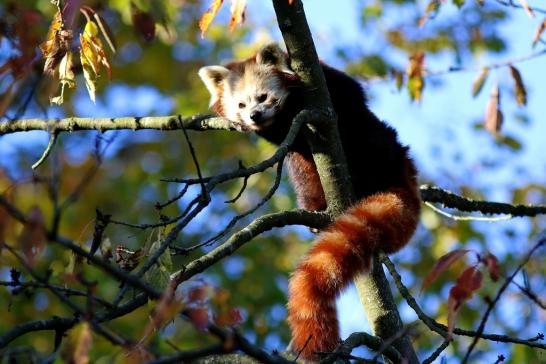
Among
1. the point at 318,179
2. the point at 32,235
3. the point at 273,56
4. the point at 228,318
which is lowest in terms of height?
the point at 32,235

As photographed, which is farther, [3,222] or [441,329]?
[441,329]

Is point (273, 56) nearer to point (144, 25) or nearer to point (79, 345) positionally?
point (144, 25)

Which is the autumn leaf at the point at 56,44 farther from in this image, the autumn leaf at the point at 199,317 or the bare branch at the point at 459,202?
the bare branch at the point at 459,202

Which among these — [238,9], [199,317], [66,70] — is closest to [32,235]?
[199,317]

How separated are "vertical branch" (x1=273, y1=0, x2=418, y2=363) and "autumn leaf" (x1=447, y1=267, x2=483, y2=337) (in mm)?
1444

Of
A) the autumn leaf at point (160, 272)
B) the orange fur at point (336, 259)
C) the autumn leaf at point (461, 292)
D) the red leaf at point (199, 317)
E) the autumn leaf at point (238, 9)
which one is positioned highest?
the autumn leaf at point (238, 9)

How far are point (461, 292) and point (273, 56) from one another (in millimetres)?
3994

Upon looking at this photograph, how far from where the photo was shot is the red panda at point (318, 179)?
405 centimetres

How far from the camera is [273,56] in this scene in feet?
20.8

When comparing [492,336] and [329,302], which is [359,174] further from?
[492,336]

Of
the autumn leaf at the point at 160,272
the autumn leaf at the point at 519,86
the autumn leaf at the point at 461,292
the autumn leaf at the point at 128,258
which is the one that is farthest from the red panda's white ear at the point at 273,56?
the autumn leaf at the point at 461,292

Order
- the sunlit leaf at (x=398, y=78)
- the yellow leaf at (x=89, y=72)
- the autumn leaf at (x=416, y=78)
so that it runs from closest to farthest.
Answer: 1. the yellow leaf at (x=89, y=72)
2. the autumn leaf at (x=416, y=78)
3. the sunlit leaf at (x=398, y=78)

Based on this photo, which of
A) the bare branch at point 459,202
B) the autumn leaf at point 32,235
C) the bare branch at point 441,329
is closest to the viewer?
the autumn leaf at point 32,235

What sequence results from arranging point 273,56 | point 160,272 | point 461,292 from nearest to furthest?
point 461,292, point 160,272, point 273,56
